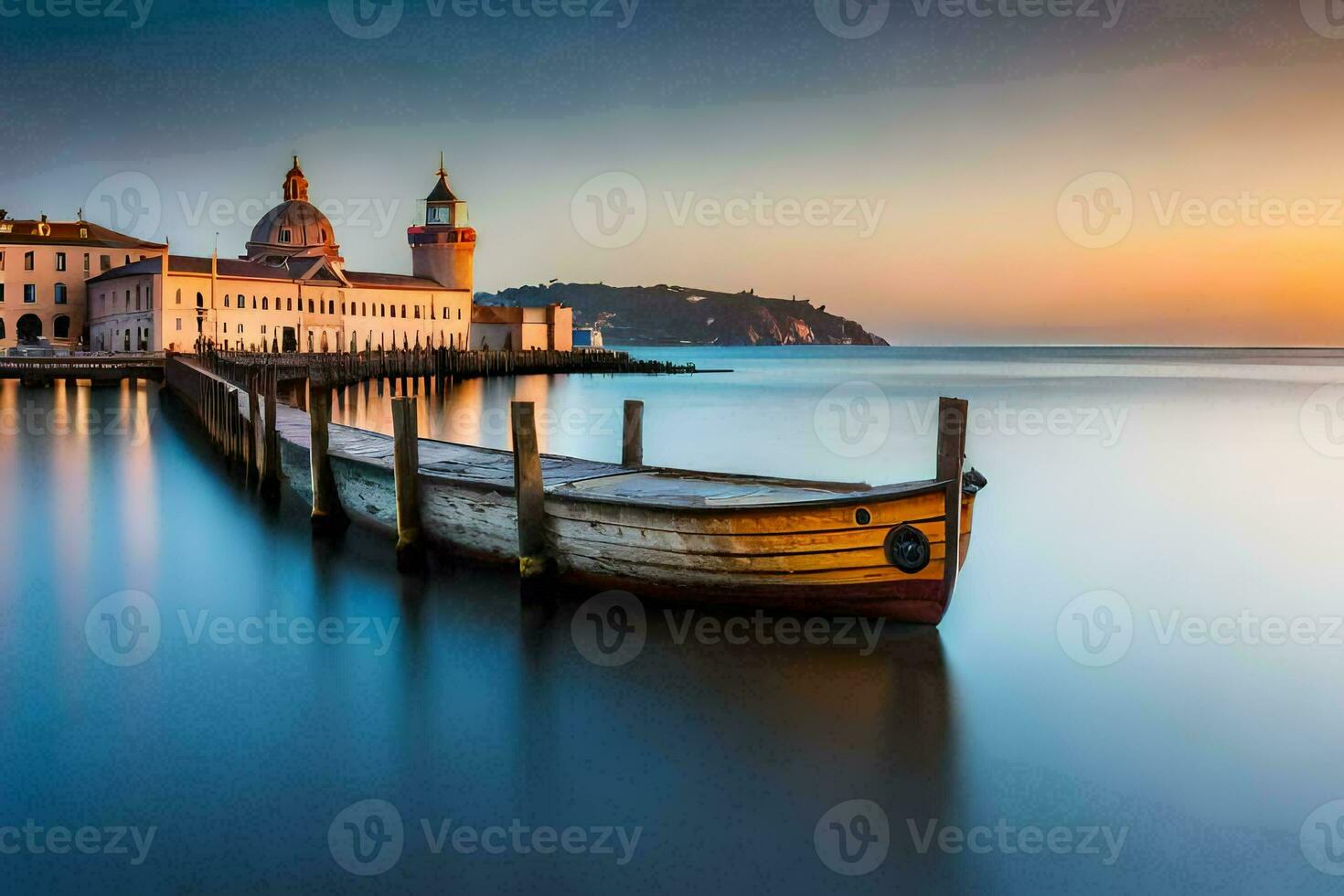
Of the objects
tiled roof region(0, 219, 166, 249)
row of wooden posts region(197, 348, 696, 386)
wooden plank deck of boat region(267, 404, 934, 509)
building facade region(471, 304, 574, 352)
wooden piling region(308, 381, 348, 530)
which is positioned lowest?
wooden piling region(308, 381, 348, 530)

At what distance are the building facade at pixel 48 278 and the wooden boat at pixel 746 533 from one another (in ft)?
188

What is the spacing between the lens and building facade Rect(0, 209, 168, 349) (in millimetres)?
61500

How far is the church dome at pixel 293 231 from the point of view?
74.5 meters

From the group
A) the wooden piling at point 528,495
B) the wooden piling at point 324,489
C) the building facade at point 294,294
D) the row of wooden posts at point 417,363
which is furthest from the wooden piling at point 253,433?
the building facade at point 294,294

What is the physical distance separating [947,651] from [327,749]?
18.5 ft

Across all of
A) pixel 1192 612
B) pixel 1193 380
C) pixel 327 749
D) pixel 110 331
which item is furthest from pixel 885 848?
pixel 1193 380

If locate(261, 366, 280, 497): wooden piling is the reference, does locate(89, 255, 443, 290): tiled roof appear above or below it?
above

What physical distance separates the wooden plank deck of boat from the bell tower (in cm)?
6285

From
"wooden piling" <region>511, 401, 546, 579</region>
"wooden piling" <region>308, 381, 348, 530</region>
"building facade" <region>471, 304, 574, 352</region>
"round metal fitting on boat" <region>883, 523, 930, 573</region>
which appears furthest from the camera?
"building facade" <region>471, 304, 574, 352</region>

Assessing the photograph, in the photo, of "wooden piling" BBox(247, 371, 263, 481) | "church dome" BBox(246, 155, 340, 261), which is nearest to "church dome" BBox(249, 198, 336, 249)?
"church dome" BBox(246, 155, 340, 261)

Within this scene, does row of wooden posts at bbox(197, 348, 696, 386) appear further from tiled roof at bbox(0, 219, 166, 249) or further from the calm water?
the calm water

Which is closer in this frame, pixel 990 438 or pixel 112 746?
pixel 112 746

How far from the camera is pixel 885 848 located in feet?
22.1

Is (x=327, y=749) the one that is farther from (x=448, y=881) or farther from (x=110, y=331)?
(x=110, y=331)
